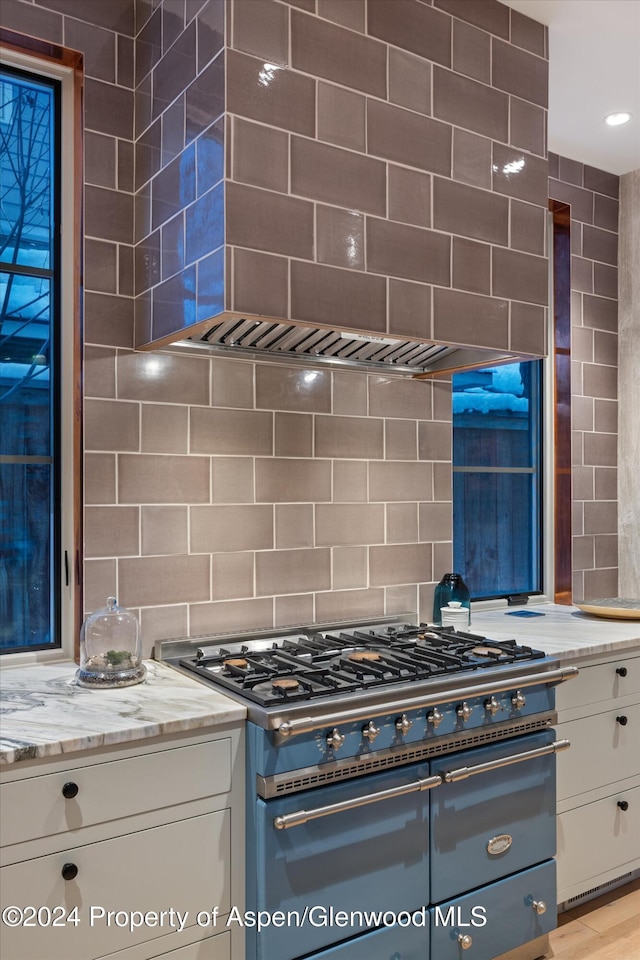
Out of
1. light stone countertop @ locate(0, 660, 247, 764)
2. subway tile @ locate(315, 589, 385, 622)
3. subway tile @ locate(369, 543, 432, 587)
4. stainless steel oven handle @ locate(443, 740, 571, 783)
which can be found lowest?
stainless steel oven handle @ locate(443, 740, 571, 783)

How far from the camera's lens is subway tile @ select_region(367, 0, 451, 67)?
6.96ft

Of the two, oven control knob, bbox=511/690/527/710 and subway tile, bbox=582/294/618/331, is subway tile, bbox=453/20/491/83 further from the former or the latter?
oven control knob, bbox=511/690/527/710

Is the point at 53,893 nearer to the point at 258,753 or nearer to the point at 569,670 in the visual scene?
the point at 258,753

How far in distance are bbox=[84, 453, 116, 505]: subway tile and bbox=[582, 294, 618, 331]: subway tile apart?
2333 millimetres

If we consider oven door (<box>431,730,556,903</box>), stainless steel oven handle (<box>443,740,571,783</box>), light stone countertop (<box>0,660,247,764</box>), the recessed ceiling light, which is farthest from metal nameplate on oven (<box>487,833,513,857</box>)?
the recessed ceiling light

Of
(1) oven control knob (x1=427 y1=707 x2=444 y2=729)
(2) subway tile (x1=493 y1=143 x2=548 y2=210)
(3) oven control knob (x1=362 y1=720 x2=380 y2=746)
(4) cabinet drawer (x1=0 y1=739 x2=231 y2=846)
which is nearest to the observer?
(4) cabinet drawer (x1=0 y1=739 x2=231 y2=846)

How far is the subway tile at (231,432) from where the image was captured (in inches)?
90.8

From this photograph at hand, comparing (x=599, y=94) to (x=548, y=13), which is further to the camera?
(x=599, y=94)

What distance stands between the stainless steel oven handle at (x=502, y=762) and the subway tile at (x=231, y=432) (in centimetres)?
110

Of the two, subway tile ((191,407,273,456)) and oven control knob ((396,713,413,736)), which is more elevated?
subway tile ((191,407,273,456))

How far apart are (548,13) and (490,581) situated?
6.90 feet

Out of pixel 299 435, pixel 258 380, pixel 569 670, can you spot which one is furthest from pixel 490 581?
pixel 258 380

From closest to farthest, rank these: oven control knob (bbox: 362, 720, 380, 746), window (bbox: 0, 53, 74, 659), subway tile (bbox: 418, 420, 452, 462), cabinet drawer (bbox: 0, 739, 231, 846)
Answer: cabinet drawer (bbox: 0, 739, 231, 846)
oven control knob (bbox: 362, 720, 380, 746)
window (bbox: 0, 53, 74, 659)
subway tile (bbox: 418, 420, 452, 462)

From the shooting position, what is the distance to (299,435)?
2500 mm
